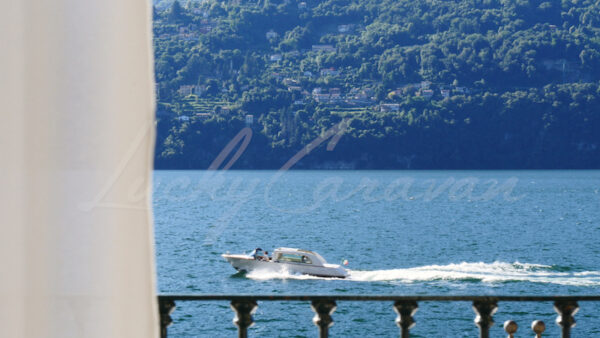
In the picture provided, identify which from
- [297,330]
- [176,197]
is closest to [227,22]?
[176,197]

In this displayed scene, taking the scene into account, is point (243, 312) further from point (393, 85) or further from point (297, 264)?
point (393, 85)

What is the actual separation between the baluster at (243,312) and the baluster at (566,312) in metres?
1.05

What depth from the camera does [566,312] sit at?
2.80 meters

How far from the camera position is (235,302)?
271 cm

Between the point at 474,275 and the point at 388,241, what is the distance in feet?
68.4

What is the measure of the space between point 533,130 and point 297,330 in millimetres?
96805

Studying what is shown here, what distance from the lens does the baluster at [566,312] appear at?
2.78 m

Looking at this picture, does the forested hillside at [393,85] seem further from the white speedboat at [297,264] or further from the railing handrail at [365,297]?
the railing handrail at [365,297]

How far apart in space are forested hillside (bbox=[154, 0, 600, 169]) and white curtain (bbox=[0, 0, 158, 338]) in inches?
4049

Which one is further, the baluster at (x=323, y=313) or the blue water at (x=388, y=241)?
the blue water at (x=388, y=241)

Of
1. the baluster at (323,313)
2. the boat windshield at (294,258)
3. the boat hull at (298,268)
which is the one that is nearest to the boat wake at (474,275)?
the boat hull at (298,268)

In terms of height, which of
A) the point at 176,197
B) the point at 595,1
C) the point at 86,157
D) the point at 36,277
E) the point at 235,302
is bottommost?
the point at 176,197

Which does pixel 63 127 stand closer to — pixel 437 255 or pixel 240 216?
pixel 437 255

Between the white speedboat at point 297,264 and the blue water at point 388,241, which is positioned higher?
the white speedboat at point 297,264
